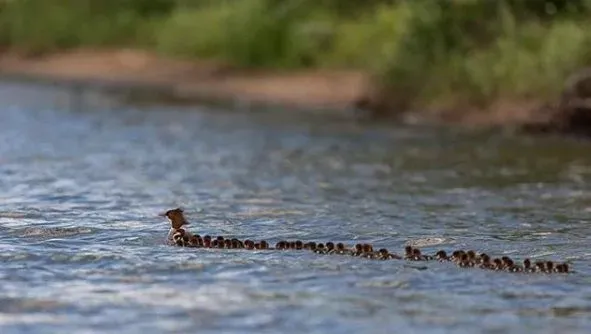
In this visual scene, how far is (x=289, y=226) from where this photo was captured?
1388 centimetres

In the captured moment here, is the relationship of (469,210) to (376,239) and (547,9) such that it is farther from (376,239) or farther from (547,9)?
(547,9)

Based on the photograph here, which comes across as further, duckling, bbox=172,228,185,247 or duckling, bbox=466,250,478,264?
duckling, bbox=172,228,185,247

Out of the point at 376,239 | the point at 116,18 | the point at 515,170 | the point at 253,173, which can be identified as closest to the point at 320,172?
the point at 253,173

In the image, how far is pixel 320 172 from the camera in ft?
64.4

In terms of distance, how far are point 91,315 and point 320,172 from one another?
10.1 metres

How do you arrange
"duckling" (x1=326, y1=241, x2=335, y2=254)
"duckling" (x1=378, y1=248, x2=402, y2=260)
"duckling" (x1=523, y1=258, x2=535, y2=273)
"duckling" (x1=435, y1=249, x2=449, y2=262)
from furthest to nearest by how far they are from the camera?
"duckling" (x1=326, y1=241, x2=335, y2=254), "duckling" (x1=378, y1=248, x2=402, y2=260), "duckling" (x1=435, y1=249, x2=449, y2=262), "duckling" (x1=523, y1=258, x2=535, y2=273)

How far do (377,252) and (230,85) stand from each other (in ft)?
83.4

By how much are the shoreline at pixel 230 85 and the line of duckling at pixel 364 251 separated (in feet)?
40.5

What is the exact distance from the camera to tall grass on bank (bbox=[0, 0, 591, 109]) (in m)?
26.0

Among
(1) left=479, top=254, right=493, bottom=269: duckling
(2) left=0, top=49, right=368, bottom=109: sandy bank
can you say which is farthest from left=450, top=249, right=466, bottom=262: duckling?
(2) left=0, top=49, right=368, bottom=109: sandy bank

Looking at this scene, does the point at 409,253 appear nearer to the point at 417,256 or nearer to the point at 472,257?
the point at 417,256

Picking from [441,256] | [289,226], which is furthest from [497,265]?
[289,226]

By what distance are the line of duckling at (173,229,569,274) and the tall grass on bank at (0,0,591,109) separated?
1334 cm

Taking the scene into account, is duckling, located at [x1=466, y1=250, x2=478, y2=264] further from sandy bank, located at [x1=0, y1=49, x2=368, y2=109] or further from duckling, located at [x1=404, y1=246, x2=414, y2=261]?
sandy bank, located at [x1=0, y1=49, x2=368, y2=109]
